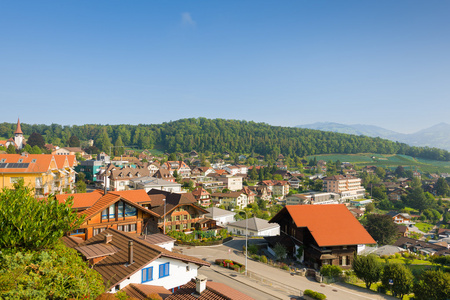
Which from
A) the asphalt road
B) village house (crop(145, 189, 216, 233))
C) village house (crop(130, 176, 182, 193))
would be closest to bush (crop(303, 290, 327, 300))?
the asphalt road

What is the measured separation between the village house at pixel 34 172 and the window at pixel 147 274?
29.2 metres

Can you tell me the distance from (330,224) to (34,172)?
39.6 m

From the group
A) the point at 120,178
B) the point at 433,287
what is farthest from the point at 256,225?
the point at 120,178

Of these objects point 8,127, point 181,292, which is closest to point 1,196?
point 181,292

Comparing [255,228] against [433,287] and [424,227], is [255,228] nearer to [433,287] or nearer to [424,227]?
[433,287]

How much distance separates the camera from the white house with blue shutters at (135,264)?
15891mm

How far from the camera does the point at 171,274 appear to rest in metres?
17.7

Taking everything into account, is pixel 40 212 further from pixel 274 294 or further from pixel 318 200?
pixel 318 200

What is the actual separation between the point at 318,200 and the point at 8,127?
173 m

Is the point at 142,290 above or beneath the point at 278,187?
above

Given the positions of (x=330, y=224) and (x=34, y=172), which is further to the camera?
(x=34, y=172)

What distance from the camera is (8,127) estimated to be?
17488 cm

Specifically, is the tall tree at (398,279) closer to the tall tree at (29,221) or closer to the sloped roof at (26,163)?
the tall tree at (29,221)

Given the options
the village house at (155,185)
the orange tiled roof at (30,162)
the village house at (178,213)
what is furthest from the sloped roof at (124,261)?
the village house at (155,185)
